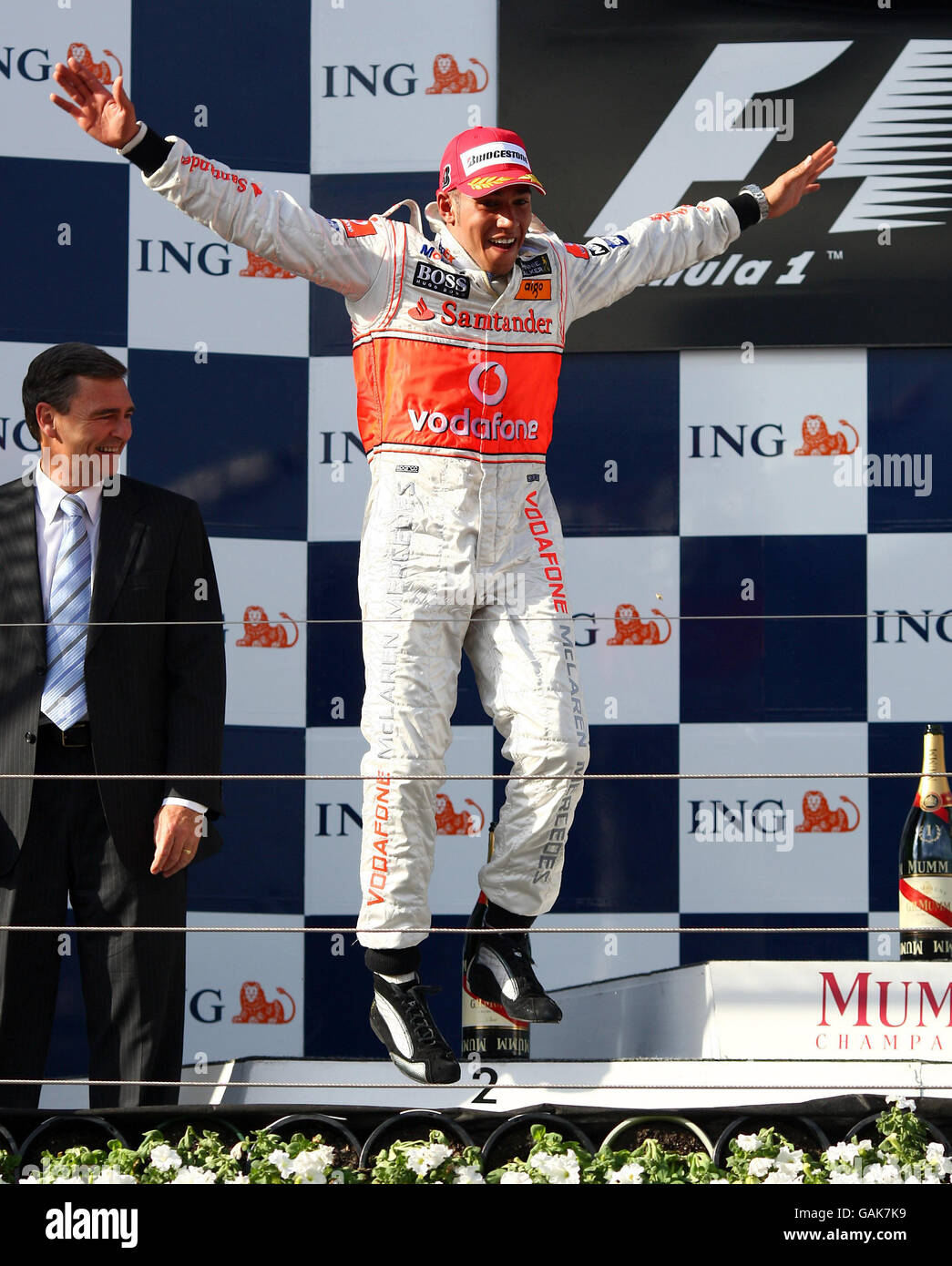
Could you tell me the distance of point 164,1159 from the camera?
166 cm

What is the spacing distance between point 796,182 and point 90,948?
57.5 inches

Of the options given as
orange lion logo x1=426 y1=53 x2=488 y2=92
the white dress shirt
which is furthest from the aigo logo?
orange lion logo x1=426 y1=53 x2=488 y2=92

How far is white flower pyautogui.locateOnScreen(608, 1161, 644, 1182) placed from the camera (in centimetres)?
163

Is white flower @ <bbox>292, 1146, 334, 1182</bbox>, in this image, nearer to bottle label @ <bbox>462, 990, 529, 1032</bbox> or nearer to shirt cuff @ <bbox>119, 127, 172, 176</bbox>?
bottle label @ <bbox>462, 990, 529, 1032</bbox>

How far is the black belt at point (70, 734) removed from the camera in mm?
2186

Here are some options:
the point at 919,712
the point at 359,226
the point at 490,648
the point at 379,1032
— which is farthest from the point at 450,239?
the point at 919,712

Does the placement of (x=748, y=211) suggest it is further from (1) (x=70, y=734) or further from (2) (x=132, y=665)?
(1) (x=70, y=734)

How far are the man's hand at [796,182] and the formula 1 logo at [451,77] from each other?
38.3 inches

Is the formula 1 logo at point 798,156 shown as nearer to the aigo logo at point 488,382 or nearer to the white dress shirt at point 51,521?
the aigo logo at point 488,382

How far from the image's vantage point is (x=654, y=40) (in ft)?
10.6

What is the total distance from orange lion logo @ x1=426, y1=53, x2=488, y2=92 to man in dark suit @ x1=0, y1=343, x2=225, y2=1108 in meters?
1.24

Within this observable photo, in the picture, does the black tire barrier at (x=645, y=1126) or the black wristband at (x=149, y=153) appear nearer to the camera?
the black tire barrier at (x=645, y=1126)

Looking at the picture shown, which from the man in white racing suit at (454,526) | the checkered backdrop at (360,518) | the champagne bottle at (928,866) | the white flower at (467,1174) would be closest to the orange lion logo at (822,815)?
the checkered backdrop at (360,518)

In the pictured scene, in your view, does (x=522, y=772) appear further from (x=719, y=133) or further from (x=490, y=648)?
(x=719, y=133)
